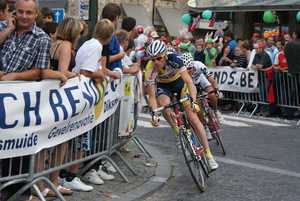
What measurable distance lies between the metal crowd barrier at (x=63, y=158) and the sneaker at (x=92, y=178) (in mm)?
85

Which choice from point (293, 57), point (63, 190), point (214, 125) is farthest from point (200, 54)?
point (63, 190)

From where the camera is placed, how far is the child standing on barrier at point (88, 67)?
244 inches

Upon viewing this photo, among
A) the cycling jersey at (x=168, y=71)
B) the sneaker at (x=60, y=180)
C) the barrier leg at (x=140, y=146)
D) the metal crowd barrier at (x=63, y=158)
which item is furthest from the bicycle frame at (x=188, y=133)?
the barrier leg at (x=140, y=146)

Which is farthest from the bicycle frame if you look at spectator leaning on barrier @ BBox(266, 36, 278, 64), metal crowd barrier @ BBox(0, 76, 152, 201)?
spectator leaning on barrier @ BBox(266, 36, 278, 64)

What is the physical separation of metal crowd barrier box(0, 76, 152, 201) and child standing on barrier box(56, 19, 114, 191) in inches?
2.1

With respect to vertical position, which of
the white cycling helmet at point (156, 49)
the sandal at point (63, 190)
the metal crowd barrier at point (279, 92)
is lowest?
the metal crowd barrier at point (279, 92)

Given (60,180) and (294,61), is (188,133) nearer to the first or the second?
(60,180)

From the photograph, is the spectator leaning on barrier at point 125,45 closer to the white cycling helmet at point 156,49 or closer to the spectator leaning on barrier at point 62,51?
the white cycling helmet at point 156,49

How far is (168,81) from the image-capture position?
26.3ft

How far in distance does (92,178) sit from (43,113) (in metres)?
1.80

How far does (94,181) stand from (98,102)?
1.01m

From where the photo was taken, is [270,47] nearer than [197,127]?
No

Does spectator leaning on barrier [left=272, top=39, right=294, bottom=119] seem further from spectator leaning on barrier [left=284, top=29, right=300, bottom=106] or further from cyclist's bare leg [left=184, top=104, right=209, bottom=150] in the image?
cyclist's bare leg [left=184, top=104, right=209, bottom=150]

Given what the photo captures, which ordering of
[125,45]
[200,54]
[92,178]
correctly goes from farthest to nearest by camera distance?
[200,54] < [125,45] < [92,178]
